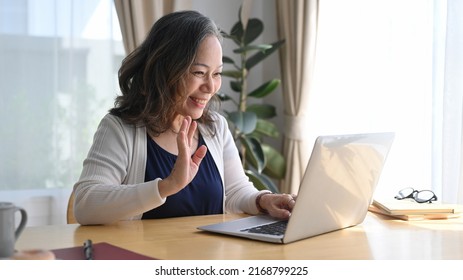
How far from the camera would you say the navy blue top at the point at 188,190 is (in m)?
2.01

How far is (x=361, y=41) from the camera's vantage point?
3420mm

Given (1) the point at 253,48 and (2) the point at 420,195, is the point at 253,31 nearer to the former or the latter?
(1) the point at 253,48

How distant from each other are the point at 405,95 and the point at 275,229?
1719mm

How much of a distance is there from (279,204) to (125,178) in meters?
Answer: 0.46

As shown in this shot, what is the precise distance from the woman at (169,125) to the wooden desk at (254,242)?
197 mm

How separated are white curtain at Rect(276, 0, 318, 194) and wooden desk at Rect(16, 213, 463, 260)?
6.50ft

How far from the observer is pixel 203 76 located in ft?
6.63

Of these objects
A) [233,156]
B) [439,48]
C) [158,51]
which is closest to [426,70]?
[439,48]

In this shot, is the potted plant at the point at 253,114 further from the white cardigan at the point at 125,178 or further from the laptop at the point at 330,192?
the laptop at the point at 330,192

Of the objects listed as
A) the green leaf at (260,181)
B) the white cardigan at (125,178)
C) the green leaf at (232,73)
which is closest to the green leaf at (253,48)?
the green leaf at (232,73)

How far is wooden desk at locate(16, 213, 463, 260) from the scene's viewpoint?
1409 millimetres

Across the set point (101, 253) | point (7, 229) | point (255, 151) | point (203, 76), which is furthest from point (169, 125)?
point (255, 151)

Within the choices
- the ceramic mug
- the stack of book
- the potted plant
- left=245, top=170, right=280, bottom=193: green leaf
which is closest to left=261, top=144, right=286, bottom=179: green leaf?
the potted plant

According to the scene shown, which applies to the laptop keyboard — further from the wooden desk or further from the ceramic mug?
the ceramic mug
